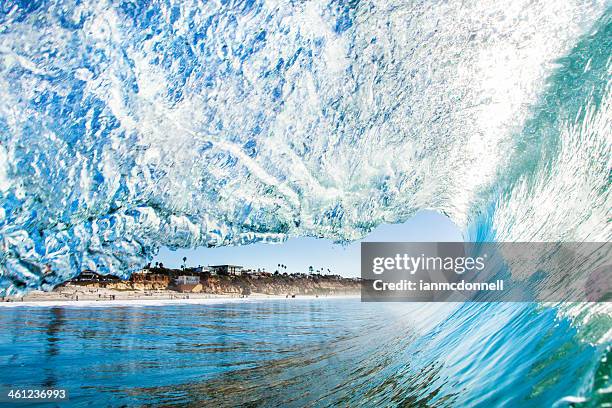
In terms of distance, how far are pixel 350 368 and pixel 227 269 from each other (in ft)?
348

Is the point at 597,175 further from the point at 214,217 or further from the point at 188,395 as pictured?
the point at 188,395

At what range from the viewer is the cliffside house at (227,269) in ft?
352

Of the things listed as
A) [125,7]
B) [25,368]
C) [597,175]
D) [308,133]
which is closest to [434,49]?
[308,133]

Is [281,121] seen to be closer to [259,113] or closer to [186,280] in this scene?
[259,113]

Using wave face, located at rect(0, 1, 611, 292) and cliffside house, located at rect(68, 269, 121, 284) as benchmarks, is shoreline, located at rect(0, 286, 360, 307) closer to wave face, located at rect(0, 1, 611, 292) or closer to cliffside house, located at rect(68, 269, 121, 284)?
cliffside house, located at rect(68, 269, 121, 284)

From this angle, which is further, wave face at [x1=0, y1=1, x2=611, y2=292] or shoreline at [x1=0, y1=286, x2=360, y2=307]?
shoreline at [x1=0, y1=286, x2=360, y2=307]

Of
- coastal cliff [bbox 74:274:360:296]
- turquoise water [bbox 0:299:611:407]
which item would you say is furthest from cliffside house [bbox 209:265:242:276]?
turquoise water [bbox 0:299:611:407]

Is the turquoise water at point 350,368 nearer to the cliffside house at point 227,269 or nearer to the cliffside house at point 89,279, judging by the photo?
the cliffside house at point 89,279

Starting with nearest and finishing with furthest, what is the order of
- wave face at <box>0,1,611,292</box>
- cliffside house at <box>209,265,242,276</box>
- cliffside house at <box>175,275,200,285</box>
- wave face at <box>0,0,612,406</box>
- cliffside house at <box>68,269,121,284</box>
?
wave face at <box>0,0,612,406</box> → wave face at <box>0,1,611,292</box> → cliffside house at <box>68,269,121,284</box> → cliffside house at <box>175,275,200,285</box> → cliffside house at <box>209,265,242,276</box>

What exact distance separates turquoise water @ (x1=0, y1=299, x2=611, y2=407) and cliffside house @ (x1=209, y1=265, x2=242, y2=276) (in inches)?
3847

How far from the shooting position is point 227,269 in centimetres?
11056

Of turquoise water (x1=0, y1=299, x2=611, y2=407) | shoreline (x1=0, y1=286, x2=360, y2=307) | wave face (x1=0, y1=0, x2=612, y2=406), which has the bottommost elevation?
shoreline (x1=0, y1=286, x2=360, y2=307)

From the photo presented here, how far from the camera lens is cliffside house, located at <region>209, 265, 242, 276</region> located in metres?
107

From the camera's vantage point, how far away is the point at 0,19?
440 centimetres
